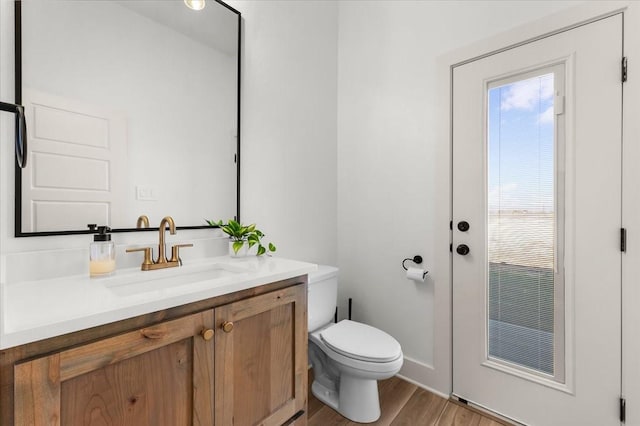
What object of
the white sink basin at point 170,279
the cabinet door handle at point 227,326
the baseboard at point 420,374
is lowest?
the baseboard at point 420,374

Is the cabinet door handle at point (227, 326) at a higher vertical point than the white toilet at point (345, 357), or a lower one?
higher

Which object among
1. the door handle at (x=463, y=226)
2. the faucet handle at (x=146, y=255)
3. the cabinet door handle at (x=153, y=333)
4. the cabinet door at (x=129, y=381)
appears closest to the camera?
the cabinet door at (x=129, y=381)

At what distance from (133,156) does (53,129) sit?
26 cm

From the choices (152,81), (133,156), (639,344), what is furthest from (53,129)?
(639,344)

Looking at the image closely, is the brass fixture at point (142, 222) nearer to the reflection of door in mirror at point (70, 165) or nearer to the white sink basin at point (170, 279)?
the reflection of door in mirror at point (70, 165)

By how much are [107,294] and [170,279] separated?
34cm

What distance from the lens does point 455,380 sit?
1800mm

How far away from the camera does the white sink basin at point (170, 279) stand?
3.39 feet

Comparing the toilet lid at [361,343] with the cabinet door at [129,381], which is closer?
the cabinet door at [129,381]

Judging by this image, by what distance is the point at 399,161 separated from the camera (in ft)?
6.61

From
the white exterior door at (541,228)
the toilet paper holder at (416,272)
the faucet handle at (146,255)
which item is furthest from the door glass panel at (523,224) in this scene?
the faucet handle at (146,255)

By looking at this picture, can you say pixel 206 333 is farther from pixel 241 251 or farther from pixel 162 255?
Result: pixel 241 251

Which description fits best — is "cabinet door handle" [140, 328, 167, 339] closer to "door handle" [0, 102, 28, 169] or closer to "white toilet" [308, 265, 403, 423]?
"door handle" [0, 102, 28, 169]

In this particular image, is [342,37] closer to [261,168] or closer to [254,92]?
[254,92]
